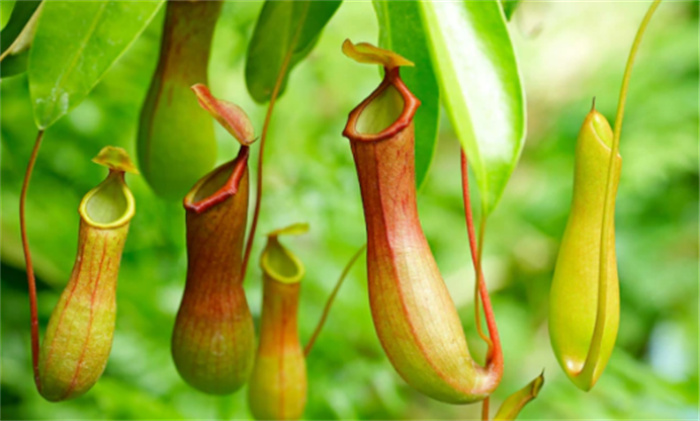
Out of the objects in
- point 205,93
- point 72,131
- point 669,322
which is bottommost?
point 669,322

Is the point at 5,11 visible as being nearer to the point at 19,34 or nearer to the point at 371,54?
the point at 19,34

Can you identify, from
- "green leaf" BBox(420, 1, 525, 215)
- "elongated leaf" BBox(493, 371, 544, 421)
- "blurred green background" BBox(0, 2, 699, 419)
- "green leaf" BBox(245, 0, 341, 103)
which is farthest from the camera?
"blurred green background" BBox(0, 2, 699, 419)

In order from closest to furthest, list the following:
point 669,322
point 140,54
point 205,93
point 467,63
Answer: point 467,63 → point 205,93 → point 140,54 → point 669,322

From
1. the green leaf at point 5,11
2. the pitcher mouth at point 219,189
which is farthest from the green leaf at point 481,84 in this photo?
the green leaf at point 5,11

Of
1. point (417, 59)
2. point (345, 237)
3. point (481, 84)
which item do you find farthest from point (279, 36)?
point (345, 237)

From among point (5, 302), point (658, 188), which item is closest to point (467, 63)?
point (5, 302)

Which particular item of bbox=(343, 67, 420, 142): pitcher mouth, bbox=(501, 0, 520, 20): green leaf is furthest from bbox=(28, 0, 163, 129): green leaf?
bbox=(501, 0, 520, 20): green leaf

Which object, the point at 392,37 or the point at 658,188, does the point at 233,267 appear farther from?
the point at 658,188

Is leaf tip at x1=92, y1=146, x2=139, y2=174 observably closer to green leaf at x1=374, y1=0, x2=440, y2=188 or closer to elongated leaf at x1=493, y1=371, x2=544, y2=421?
green leaf at x1=374, y1=0, x2=440, y2=188
